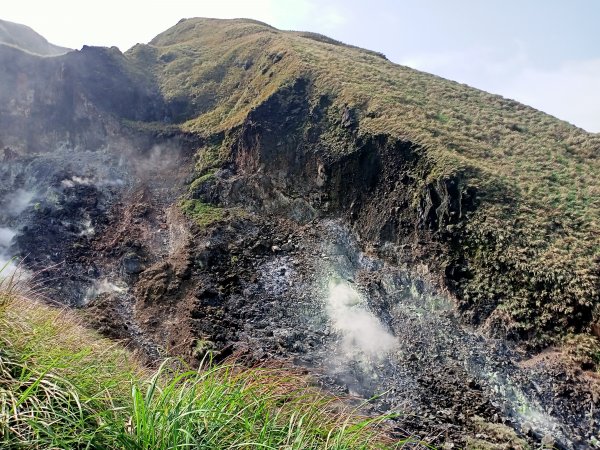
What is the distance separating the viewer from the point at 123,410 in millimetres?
3957

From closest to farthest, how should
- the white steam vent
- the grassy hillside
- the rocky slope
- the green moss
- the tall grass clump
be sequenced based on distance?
the tall grass clump → the rocky slope → the white steam vent → the grassy hillside → the green moss

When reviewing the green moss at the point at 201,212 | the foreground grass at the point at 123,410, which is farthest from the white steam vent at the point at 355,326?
the foreground grass at the point at 123,410

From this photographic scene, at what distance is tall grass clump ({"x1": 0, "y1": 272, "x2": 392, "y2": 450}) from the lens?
3.50 metres

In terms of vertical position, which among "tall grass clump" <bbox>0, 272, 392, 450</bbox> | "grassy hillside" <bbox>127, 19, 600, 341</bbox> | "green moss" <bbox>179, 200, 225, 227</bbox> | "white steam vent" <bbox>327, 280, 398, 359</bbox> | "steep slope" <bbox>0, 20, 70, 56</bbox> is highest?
"steep slope" <bbox>0, 20, 70, 56</bbox>

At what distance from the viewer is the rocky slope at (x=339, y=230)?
16.0 metres

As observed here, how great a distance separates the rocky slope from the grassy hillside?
0.11 meters

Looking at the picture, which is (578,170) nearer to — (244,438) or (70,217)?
(244,438)

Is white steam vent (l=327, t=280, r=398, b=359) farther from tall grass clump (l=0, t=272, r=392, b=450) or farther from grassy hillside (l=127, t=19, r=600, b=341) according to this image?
tall grass clump (l=0, t=272, r=392, b=450)

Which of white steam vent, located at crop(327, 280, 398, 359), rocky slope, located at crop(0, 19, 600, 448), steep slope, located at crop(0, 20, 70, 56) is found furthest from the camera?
steep slope, located at crop(0, 20, 70, 56)

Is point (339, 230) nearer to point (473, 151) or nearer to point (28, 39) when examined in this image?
point (473, 151)

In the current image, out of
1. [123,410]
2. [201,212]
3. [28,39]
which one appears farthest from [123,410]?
[28,39]

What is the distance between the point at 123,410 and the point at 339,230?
21143 mm

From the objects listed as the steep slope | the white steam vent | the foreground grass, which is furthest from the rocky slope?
the steep slope

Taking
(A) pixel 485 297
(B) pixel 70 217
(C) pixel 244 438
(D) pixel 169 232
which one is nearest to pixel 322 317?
(A) pixel 485 297
